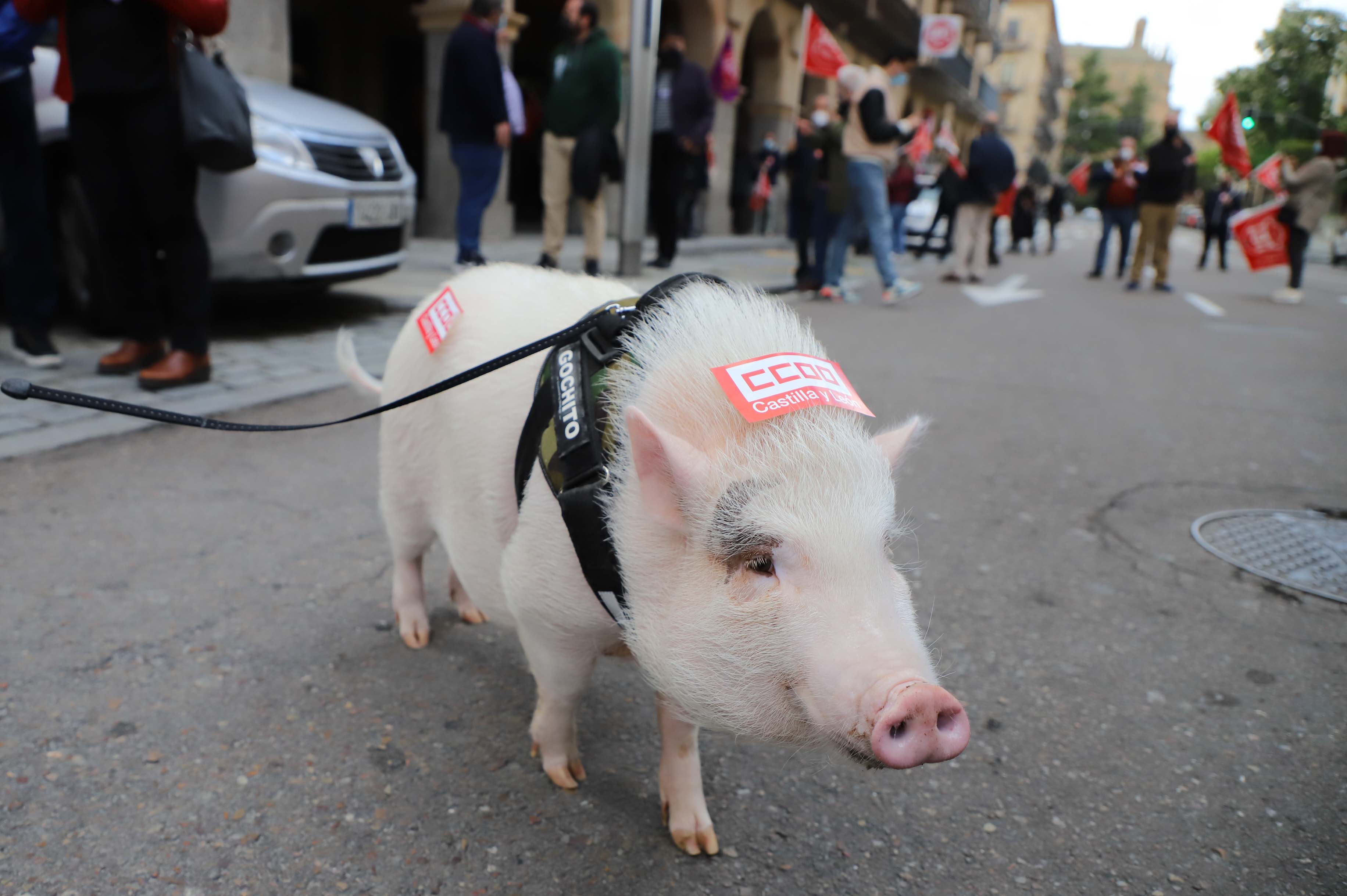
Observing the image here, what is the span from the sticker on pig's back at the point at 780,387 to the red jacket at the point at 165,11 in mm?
3305

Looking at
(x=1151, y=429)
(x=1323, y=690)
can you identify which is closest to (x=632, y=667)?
(x=1323, y=690)

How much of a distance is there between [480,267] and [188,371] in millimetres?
2680

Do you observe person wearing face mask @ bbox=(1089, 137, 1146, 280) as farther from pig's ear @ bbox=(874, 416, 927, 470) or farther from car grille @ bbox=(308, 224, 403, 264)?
pig's ear @ bbox=(874, 416, 927, 470)

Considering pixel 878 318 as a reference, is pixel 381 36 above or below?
above

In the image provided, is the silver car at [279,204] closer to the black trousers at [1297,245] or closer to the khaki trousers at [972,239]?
the khaki trousers at [972,239]

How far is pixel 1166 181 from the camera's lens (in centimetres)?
1220

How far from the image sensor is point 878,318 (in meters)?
8.77

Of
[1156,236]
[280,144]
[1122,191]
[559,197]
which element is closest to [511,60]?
[559,197]

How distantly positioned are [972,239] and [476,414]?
41.8ft

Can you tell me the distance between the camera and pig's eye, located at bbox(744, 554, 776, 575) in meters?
1.37

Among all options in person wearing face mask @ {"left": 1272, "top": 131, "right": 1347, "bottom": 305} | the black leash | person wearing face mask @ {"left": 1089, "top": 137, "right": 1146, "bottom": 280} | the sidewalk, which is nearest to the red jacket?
the sidewalk

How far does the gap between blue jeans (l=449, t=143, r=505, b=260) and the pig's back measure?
5569mm

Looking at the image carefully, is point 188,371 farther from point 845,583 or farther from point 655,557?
point 845,583

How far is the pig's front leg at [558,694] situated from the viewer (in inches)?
69.3
